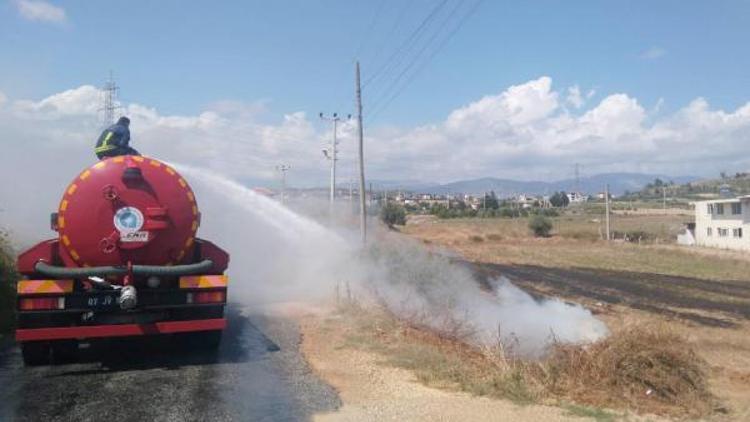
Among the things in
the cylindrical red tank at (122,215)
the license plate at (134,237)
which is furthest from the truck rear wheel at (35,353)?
the license plate at (134,237)

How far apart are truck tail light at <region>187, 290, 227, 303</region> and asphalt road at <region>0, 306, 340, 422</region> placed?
77 cm

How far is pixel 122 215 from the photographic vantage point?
797 cm

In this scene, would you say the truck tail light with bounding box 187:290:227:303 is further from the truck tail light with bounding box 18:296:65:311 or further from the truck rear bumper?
the truck tail light with bounding box 18:296:65:311

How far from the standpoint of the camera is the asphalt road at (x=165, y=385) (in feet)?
20.3

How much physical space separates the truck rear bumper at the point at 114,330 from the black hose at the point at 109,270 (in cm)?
64

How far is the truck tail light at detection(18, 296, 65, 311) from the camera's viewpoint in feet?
25.1

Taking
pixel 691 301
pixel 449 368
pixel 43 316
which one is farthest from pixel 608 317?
pixel 43 316

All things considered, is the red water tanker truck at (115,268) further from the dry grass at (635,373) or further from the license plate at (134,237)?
the dry grass at (635,373)

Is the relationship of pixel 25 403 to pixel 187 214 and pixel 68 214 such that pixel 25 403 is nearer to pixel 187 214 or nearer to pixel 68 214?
pixel 68 214

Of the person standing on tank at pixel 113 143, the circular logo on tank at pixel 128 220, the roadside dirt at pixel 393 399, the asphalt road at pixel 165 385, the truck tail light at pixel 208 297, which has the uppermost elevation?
the person standing on tank at pixel 113 143

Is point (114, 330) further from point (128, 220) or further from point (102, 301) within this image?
point (128, 220)

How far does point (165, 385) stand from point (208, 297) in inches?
57.2

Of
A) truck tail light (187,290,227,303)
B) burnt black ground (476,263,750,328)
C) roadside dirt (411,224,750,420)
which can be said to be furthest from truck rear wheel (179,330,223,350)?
burnt black ground (476,263,750,328)

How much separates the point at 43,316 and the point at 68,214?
4.02 ft
